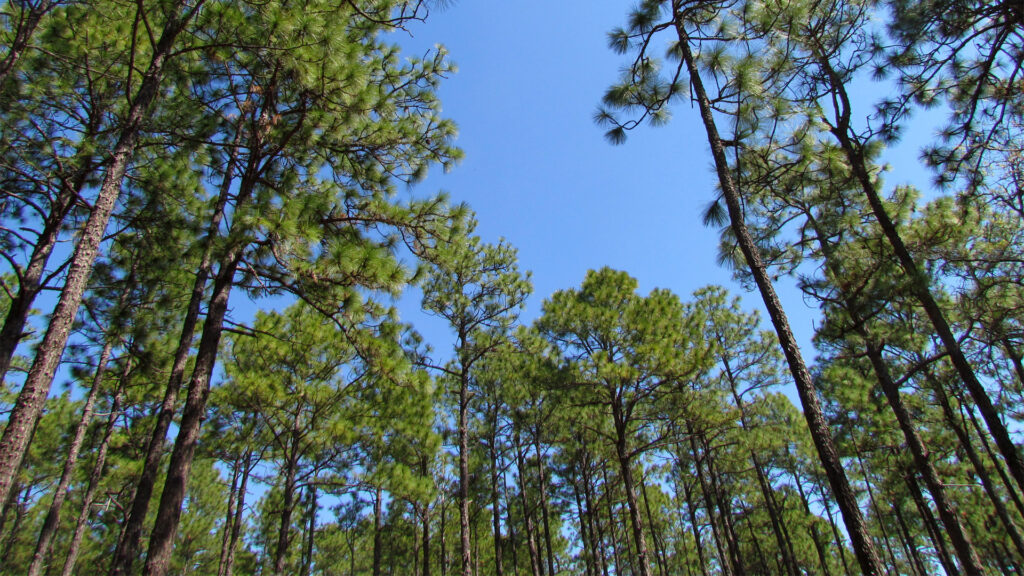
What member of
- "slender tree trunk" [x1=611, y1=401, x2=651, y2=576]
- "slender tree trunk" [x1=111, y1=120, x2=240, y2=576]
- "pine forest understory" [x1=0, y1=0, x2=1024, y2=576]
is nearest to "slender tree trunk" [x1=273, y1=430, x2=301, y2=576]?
"pine forest understory" [x1=0, y1=0, x2=1024, y2=576]

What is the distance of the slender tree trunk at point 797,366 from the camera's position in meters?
3.65

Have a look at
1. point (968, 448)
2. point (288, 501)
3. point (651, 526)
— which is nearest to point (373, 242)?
point (288, 501)

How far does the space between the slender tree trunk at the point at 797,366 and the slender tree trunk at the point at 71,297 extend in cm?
597

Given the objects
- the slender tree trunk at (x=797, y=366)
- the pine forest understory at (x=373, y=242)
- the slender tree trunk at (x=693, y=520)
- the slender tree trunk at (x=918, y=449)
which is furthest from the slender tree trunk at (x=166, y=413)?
the slender tree trunk at (x=693, y=520)

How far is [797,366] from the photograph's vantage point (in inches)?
173

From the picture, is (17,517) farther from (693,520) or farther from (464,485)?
(693,520)

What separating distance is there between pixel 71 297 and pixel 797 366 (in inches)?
250

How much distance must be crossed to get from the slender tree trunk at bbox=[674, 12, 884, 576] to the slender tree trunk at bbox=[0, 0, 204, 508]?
5.97 m

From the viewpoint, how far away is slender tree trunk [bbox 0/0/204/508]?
3133 mm

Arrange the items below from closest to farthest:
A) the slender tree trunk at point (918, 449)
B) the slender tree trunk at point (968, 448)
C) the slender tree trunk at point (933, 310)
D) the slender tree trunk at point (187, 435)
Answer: the slender tree trunk at point (187, 435) → the slender tree trunk at point (933, 310) → the slender tree trunk at point (918, 449) → the slender tree trunk at point (968, 448)

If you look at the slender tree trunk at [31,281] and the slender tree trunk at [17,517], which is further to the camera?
the slender tree trunk at [17,517]

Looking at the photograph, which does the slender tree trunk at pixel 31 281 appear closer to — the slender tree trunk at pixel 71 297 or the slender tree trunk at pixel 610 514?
the slender tree trunk at pixel 71 297

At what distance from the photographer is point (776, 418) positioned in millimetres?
15078

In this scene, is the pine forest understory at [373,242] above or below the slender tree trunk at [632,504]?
above
